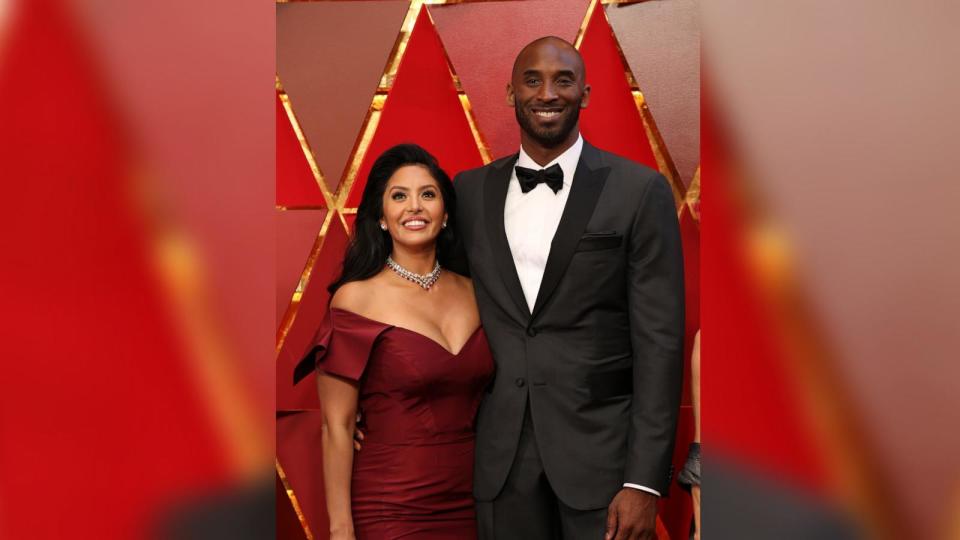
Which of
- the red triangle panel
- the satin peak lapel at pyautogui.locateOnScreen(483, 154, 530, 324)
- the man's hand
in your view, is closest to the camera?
the man's hand

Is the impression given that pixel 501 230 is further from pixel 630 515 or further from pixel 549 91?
pixel 630 515

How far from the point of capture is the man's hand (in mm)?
1881

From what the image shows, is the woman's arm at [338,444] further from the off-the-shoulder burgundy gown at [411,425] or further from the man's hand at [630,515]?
the man's hand at [630,515]

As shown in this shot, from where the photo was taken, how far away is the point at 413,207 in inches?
87.4

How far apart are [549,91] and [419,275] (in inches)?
21.4

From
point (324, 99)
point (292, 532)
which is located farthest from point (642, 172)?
point (292, 532)

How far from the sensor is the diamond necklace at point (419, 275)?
7.36 feet

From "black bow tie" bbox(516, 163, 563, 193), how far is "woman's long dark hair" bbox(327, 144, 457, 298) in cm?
24

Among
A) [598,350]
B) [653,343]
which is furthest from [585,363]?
[653,343]

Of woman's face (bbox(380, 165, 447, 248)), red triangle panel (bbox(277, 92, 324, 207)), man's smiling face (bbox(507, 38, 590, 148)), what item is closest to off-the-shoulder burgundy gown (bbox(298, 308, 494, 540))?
woman's face (bbox(380, 165, 447, 248))

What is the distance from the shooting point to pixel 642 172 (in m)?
2.01

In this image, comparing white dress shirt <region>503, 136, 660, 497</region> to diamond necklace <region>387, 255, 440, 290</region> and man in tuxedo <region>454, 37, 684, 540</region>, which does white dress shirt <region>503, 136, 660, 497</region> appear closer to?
man in tuxedo <region>454, 37, 684, 540</region>

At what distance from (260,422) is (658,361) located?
158cm

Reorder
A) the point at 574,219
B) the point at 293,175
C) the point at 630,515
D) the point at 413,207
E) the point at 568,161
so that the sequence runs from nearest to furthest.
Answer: the point at 630,515 → the point at 574,219 → the point at 568,161 → the point at 413,207 → the point at 293,175
